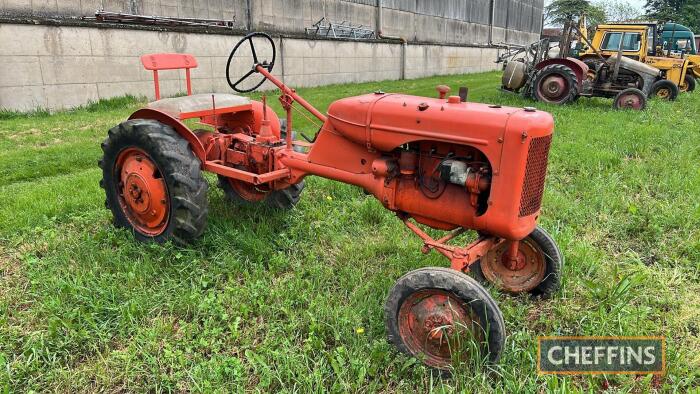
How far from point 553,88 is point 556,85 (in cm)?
9

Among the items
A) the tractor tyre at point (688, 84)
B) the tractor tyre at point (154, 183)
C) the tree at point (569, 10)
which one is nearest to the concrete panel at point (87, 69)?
the tractor tyre at point (154, 183)

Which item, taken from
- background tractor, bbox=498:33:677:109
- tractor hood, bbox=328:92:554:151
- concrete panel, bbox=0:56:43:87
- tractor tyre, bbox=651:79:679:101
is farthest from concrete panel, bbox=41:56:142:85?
tractor tyre, bbox=651:79:679:101

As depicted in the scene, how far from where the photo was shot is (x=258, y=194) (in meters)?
4.21

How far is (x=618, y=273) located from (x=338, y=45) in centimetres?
1504

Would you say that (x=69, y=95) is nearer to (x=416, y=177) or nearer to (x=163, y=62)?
(x=163, y=62)

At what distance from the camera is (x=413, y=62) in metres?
21.3

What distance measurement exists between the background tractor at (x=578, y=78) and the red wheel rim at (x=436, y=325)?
9.55 meters

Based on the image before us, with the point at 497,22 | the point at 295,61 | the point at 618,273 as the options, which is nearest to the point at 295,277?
the point at 618,273

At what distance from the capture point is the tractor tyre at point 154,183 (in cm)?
335

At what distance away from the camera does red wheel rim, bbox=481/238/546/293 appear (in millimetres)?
3048

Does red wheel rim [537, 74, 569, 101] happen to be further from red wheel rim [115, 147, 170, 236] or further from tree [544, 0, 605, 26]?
tree [544, 0, 605, 26]

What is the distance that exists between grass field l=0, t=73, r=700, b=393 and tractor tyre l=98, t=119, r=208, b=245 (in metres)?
0.15

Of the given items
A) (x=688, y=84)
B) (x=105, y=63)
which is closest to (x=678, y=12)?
(x=688, y=84)

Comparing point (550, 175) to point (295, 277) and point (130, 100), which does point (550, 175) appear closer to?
point (295, 277)
